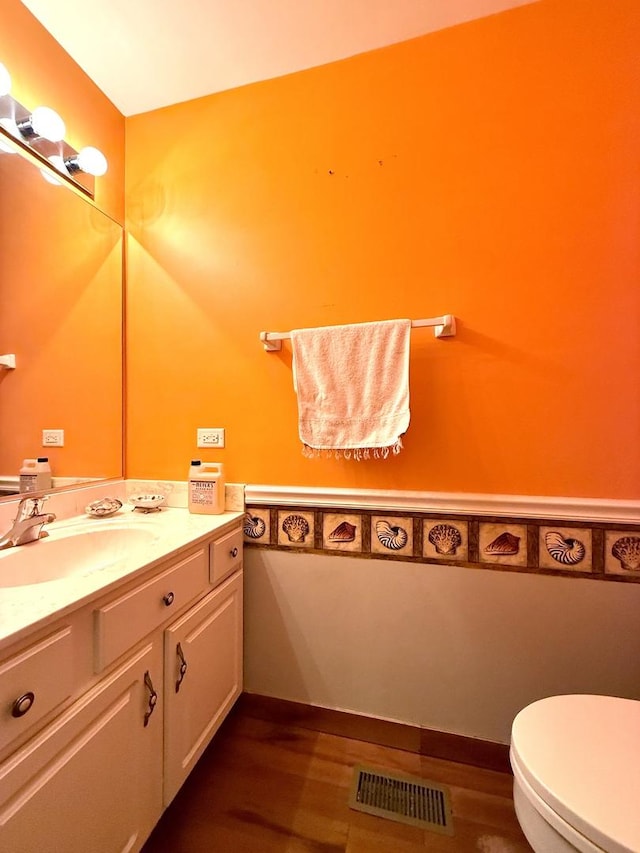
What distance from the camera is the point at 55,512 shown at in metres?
1.20

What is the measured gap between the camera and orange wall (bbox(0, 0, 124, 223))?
1.12 meters

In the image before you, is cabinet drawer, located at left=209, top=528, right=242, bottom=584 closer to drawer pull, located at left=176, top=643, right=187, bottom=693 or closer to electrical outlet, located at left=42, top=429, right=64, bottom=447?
drawer pull, located at left=176, top=643, right=187, bottom=693

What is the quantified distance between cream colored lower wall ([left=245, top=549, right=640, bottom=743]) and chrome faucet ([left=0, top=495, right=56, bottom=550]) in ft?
2.18

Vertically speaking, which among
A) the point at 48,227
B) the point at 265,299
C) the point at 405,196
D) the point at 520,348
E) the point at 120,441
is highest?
the point at 405,196

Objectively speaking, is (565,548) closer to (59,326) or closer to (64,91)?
(59,326)

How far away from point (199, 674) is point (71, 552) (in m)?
0.53

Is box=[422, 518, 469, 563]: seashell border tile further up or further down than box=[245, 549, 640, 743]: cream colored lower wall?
further up

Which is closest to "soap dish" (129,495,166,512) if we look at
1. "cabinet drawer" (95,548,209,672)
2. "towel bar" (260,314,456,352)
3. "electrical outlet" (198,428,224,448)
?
"electrical outlet" (198,428,224,448)

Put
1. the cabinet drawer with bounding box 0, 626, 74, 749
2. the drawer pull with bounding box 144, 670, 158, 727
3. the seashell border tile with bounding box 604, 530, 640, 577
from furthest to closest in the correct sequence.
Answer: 1. the seashell border tile with bounding box 604, 530, 640, 577
2. the drawer pull with bounding box 144, 670, 158, 727
3. the cabinet drawer with bounding box 0, 626, 74, 749

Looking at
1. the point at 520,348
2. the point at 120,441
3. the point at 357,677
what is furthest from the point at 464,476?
the point at 120,441

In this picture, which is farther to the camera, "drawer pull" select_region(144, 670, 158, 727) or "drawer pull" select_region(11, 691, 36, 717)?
"drawer pull" select_region(144, 670, 158, 727)

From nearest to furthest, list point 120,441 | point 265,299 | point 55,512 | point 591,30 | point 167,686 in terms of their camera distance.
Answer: point 167,686 < point 591,30 < point 55,512 < point 265,299 < point 120,441

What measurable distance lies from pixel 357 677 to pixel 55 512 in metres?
1.22

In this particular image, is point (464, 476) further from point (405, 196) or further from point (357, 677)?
point (405, 196)
